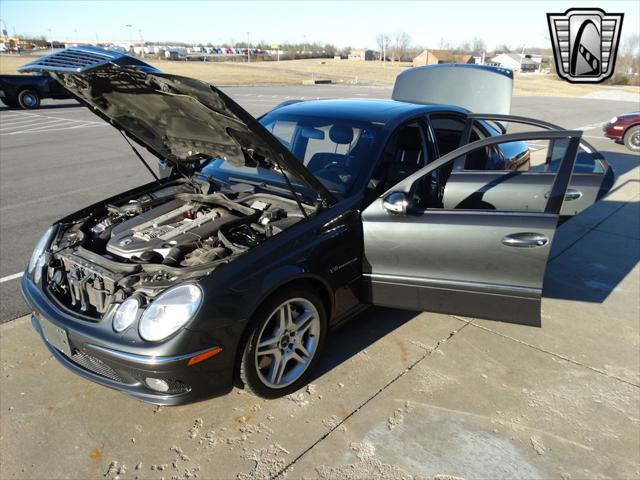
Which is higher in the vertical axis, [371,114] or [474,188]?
[371,114]

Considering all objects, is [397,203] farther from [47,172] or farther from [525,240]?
[47,172]

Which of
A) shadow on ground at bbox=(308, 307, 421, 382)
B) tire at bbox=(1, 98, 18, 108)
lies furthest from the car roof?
tire at bbox=(1, 98, 18, 108)

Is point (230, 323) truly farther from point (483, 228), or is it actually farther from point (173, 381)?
point (483, 228)

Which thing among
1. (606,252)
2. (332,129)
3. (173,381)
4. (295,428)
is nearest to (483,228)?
(332,129)

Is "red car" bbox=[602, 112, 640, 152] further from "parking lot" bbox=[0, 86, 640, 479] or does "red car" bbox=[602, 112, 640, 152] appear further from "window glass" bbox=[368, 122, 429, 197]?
"window glass" bbox=[368, 122, 429, 197]

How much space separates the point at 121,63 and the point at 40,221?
14.3 feet

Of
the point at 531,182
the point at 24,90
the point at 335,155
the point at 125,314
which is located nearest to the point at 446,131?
the point at 531,182

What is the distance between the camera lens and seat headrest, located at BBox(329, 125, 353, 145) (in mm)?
3671

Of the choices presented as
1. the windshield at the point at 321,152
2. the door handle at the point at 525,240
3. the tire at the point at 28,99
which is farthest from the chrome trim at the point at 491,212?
the tire at the point at 28,99

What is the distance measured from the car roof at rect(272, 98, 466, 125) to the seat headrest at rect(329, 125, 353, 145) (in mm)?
119

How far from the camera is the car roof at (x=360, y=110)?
12.4 ft

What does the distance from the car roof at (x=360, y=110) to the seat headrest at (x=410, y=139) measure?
11cm

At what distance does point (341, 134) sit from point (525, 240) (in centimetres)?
155

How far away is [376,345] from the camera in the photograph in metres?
3.54
